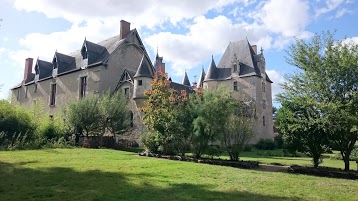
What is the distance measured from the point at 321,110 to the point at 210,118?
201 inches

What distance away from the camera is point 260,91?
1537 inches

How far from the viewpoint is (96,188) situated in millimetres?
7383

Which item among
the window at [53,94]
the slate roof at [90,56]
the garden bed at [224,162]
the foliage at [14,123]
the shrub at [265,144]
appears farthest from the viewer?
the window at [53,94]

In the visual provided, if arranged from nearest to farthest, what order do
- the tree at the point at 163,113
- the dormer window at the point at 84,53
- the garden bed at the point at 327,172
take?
the garden bed at the point at 327,172, the tree at the point at 163,113, the dormer window at the point at 84,53

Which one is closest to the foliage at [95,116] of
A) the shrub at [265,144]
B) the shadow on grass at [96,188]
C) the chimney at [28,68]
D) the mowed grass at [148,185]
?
the mowed grass at [148,185]

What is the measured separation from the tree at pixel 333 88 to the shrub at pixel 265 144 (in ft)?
72.8

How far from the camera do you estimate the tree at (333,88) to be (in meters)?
11.8

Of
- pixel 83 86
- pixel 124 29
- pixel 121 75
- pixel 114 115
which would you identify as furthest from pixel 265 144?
pixel 83 86

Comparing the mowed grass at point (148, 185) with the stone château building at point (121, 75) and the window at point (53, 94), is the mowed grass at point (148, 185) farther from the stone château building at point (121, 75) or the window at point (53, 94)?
the window at point (53, 94)

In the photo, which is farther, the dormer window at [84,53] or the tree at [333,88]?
the dormer window at [84,53]

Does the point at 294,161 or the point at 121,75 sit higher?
the point at 121,75

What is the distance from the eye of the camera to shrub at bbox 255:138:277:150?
115ft

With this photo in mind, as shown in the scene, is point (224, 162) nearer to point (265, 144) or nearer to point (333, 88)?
point (333, 88)

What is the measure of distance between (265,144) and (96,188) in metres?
30.4
